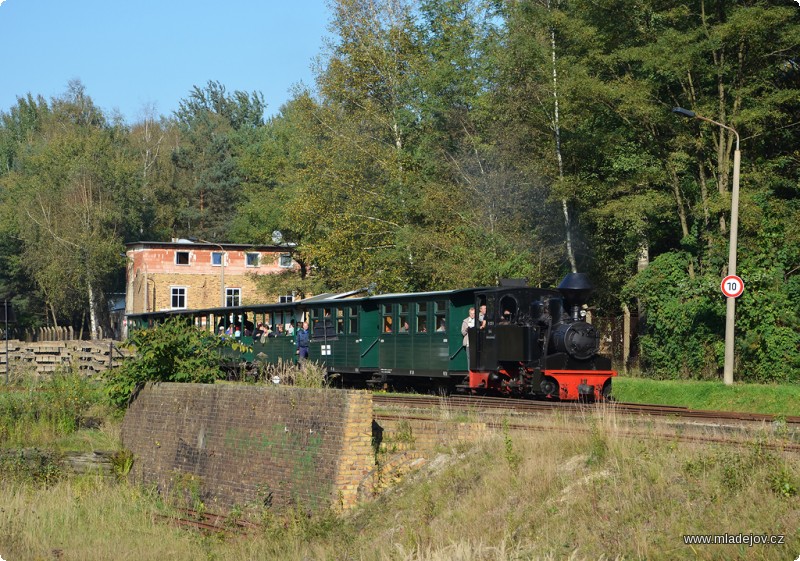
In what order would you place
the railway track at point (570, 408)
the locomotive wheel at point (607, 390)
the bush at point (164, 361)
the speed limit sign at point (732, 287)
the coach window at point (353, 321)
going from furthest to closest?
the coach window at point (353, 321) < the locomotive wheel at point (607, 390) < the speed limit sign at point (732, 287) < the bush at point (164, 361) < the railway track at point (570, 408)

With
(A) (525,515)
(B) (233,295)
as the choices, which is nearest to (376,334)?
(A) (525,515)

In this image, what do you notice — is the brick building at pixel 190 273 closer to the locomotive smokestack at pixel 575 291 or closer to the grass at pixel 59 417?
the grass at pixel 59 417

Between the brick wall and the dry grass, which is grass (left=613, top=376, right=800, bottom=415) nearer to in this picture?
the dry grass

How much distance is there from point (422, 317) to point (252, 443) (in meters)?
10.3

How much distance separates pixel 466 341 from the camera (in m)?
24.2

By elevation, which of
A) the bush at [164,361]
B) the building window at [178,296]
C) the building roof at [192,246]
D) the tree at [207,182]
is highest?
the tree at [207,182]

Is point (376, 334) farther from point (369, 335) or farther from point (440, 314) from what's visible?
point (440, 314)

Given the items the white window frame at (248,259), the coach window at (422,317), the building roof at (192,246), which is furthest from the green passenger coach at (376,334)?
the building roof at (192,246)

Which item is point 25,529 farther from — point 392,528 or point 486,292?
point 486,292

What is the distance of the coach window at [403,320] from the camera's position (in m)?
27.1

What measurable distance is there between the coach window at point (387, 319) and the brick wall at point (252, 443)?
29.0 ft

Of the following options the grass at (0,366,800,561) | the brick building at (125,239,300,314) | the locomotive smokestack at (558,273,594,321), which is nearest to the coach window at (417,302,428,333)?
the locomotive smokestack at (558,273,594,321)

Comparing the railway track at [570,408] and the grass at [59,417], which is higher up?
the railway track at [570,408]

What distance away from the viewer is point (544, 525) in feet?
36.6
